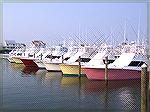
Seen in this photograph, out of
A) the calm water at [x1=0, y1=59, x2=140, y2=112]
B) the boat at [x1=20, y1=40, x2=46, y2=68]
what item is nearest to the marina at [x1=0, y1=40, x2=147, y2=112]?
the calm water at [x1=0, y1=59, x2=140, y2=112]

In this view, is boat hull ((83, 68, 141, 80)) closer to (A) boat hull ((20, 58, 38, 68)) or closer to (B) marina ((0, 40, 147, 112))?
(B) marina ((0, 40, 147, 112))

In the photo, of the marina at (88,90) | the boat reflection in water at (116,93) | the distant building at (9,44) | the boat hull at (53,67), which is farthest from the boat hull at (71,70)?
the distant building at (9,44)

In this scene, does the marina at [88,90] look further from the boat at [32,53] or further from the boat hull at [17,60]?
the boat hull at [17,60]

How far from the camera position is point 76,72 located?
100ft

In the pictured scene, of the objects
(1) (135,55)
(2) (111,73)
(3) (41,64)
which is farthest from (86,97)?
(3) (41,64)

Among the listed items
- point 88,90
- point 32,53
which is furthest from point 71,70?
point 32,53

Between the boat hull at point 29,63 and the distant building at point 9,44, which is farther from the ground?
the distant building at point 9,44

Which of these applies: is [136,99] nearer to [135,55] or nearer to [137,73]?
[137,73]

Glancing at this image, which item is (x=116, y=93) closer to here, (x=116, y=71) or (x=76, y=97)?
(x=76, y=97)

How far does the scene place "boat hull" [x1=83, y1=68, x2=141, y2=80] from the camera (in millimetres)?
26594

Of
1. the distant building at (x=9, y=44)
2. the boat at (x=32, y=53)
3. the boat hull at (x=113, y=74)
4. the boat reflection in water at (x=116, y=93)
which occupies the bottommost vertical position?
the boat reflection in water at (x=116, y=93)

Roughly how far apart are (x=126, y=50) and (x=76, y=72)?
20.7 feet

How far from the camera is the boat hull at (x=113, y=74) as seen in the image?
26594mm

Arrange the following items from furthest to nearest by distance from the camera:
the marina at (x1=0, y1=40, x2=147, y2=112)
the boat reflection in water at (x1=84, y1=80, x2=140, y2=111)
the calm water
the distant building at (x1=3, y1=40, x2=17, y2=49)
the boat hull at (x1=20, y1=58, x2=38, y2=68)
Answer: the distant building at (x1=3, y1=40, x2=17, y2=49)
the boat hull at (x1=20, y1=58, x2=38, y2=68)
the boat reflection in water at (x1=84, y1=80, x2=140, y2=111)
the marina at (x1=0, y1=40, x2=147, y2=112)
the calm water
